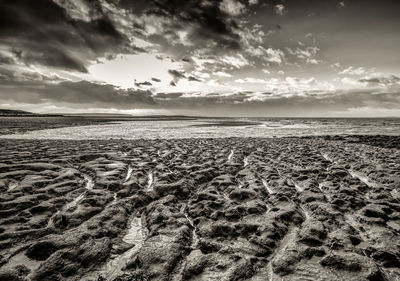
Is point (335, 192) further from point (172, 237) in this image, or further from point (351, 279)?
point (172, 237)

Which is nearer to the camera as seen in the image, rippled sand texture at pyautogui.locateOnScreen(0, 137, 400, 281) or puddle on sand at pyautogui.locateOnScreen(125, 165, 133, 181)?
rippled sand texture at pyautogui.locateOnScreen(0, 137, 400, 281)

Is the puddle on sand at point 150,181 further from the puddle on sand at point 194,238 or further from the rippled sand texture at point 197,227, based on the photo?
the puddle on sand at point 194,238

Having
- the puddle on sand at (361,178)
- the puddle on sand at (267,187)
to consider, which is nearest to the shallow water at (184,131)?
the puddle on sand at (361,178)

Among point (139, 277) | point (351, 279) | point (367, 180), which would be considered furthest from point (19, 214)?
point (367, 180)

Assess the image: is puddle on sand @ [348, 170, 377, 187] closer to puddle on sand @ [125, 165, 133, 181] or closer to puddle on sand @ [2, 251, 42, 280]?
puddle on sand @ [125, 165, 133, 181]

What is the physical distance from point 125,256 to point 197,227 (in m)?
1.39

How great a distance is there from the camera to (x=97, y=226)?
4215 millimetres

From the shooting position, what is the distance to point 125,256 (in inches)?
137

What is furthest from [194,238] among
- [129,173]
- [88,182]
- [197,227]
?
[129,173]

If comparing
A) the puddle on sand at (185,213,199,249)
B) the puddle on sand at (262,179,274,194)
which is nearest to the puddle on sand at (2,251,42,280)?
the puddle on sand at (185,213,199,249)

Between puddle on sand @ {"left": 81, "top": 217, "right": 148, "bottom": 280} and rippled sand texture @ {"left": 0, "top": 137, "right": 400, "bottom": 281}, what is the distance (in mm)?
14

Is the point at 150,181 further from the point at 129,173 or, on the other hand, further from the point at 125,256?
the point at 125,256

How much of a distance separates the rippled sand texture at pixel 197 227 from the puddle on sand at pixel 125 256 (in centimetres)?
1

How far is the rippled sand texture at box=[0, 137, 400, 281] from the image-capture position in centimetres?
315
